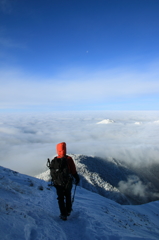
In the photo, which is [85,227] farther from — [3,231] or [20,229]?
[3,231]

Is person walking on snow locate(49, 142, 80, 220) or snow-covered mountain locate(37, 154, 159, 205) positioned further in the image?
snow-covered mountain locate(37, 154, 159, 205)

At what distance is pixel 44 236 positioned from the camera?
15.4 feet

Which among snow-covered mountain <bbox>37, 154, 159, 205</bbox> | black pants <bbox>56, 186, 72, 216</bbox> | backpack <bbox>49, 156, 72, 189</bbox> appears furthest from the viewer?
snow-covered mountain <bbox>37, 154, 159, 205</bbox>

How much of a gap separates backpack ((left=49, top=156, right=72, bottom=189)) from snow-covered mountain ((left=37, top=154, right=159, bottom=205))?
113 ft

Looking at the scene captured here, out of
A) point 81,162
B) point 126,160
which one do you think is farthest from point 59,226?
point 126,160

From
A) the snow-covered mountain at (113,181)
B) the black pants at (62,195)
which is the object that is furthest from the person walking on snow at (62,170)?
the snow-covered mountain at (113,181)

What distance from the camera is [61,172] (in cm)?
540

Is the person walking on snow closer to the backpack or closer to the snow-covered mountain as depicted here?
the backpack

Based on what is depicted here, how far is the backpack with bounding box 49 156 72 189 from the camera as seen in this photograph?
210 inches

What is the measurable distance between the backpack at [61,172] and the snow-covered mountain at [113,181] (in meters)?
34.4

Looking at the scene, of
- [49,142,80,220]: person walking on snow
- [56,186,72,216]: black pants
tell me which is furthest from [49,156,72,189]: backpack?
[56,186,72,216]: black pants

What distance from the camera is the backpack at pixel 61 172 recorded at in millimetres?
5324

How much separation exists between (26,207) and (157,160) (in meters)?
101

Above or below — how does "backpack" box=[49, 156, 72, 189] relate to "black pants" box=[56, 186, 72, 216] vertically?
above
